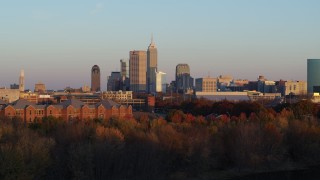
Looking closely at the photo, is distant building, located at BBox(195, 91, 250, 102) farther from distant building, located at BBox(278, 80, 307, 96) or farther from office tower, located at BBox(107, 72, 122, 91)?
office tower, located at BBox(107, 72, 122, 91)

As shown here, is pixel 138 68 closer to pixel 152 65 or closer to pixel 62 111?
pixel 152 65

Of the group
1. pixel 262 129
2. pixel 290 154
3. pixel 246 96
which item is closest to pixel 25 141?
pixel 262 129

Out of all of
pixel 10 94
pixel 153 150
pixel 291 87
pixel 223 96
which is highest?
pixel 291 87

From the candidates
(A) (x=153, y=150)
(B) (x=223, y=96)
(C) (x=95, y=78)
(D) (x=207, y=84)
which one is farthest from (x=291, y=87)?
(A) (x=153, y=150)

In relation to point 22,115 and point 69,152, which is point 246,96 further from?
point 69,152

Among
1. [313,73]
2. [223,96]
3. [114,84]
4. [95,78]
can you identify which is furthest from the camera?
[95,78]

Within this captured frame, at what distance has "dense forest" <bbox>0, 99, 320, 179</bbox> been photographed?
92.9ft

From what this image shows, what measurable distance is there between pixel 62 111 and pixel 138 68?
421ft

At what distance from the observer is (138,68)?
614 feet

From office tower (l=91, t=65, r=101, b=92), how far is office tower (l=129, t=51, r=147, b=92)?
33.9ft

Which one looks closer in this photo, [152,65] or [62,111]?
[62,111]

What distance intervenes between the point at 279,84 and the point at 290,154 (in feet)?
409

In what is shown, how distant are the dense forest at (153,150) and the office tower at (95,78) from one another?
467 feet

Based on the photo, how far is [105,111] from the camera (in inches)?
2394
